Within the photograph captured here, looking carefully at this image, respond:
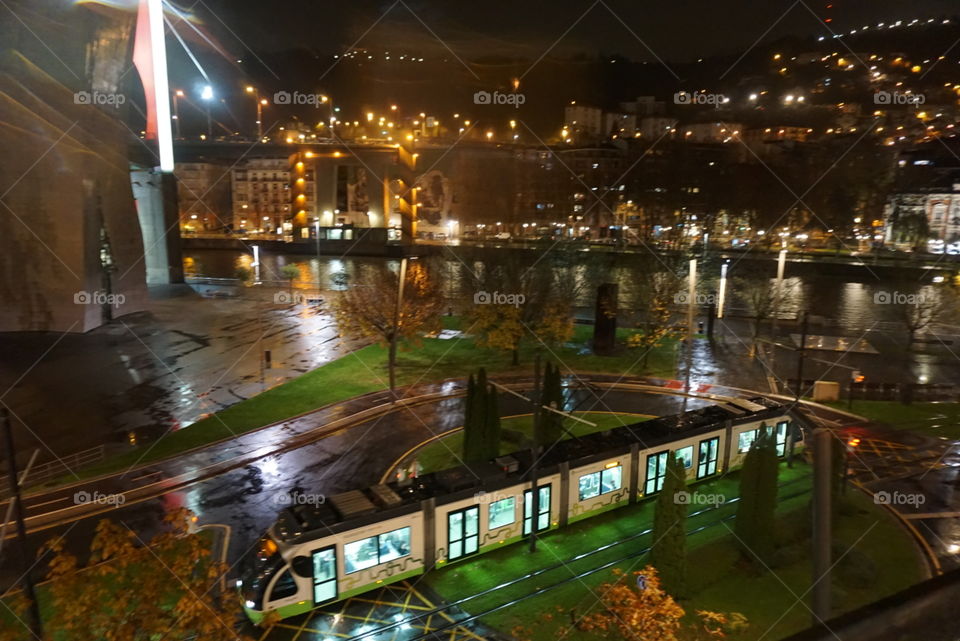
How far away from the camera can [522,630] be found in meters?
9.45

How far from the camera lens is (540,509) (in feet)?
39.8

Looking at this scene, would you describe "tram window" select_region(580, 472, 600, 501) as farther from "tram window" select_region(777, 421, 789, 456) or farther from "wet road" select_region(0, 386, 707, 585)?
"tram window" select_region(777, 421, 789, 456)

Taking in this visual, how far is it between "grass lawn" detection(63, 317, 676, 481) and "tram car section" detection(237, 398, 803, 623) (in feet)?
25.6

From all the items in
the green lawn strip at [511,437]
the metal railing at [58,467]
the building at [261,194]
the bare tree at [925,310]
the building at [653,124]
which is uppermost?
the building at [653,124]

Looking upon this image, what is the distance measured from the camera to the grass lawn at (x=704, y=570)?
10016 millimetres

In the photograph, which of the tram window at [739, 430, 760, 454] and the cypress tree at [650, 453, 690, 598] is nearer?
the cypress tree at [650, 453, 690, 598]

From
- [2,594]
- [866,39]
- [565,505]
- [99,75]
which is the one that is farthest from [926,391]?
[866,39]

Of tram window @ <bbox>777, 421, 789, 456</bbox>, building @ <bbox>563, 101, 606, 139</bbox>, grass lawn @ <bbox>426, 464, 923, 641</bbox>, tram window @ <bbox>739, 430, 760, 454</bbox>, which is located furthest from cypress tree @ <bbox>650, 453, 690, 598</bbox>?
building @ <bbox>563, 101, 606, 139</bbox>

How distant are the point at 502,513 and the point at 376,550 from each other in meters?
2.75

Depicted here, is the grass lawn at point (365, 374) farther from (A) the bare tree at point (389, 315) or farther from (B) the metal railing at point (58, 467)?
(A) the bare tree at point (389, 315)

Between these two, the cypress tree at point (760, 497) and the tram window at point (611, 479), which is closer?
the cypress tree at point (760, 497)

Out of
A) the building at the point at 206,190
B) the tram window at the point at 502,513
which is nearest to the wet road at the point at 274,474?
the tram window at the point at 502,513

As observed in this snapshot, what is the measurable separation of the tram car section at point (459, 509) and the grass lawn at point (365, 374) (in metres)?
7.79

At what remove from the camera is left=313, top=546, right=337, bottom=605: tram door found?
960 centimetres
